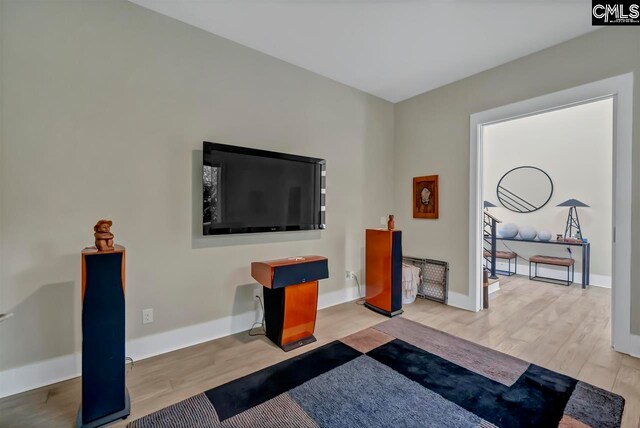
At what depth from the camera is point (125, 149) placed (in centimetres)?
225

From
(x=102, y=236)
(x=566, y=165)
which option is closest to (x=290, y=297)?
(x=102, y=236)

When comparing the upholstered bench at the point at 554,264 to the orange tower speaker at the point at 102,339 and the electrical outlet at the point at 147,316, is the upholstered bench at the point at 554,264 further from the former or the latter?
the orange tower speaker at the point at 102,339

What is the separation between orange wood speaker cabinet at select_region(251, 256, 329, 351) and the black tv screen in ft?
1.60

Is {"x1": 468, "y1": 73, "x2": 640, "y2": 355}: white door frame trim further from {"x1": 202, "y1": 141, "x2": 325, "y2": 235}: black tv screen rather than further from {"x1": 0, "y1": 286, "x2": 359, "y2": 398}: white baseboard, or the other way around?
{"x1": 0, "y1": 286, "x2": 359, "y2": 398}: white baseboard

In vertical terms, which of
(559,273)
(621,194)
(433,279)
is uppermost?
(621,194)

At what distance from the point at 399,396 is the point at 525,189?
5263 mm

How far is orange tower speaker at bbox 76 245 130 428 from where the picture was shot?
63.2 inches

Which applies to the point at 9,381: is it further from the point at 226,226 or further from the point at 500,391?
the point at 500,391

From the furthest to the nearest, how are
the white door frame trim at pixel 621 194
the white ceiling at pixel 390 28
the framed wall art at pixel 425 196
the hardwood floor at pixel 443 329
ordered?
the framed wall art at pixel 425 196, the white door frame trim at pixel 621 194, the white ceiling at pixel 390 28, the hardwood floor at pixel 443 329

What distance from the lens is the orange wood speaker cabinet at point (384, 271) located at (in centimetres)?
322

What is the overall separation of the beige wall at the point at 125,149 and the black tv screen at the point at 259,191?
15cm

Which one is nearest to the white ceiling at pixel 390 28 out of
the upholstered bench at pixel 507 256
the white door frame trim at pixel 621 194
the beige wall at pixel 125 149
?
the beige wall at pixel 125 149

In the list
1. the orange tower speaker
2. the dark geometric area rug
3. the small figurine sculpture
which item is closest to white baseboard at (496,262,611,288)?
the dark geometric area rug

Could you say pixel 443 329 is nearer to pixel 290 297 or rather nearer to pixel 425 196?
pixel 290 297
